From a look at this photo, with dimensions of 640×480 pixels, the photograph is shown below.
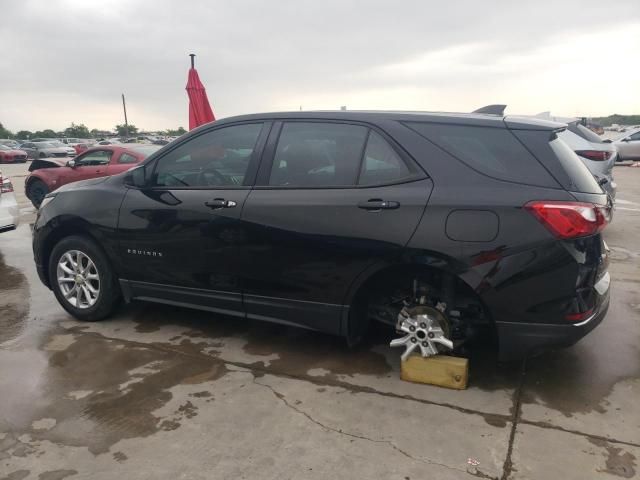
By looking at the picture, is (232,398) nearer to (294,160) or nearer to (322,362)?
A: (322,362)

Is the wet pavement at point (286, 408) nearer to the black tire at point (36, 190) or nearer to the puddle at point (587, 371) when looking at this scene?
the puddle at point (587, 371)

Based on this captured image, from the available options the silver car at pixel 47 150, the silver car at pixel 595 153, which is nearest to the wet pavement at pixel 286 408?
the silver car at pixel 595 153

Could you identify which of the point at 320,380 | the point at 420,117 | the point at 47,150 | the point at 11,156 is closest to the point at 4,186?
the point at 320,380

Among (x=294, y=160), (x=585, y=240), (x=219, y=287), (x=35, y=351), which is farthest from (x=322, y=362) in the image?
(x=35, y=351)

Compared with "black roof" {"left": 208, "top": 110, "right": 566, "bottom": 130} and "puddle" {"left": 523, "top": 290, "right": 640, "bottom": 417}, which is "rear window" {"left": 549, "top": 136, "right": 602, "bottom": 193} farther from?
"puddle" {"left": 523, "top": 290, "right": 640, "bottom": 417}

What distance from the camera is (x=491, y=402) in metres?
3.08

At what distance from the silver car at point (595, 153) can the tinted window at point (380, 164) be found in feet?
15.3

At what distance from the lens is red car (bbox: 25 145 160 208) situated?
10.0 metres

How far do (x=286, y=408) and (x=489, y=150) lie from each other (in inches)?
75.1

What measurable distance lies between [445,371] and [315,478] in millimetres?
1175

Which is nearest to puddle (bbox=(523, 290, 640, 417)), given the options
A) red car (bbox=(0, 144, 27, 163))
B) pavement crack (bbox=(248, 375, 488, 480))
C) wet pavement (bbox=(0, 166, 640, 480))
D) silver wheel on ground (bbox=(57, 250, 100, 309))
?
wet pavement (bbox=(0, 166, 640, 480))

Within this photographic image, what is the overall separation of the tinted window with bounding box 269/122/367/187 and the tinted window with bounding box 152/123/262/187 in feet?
0.86

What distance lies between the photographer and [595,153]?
726cm

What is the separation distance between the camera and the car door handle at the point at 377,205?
10.3 ft
